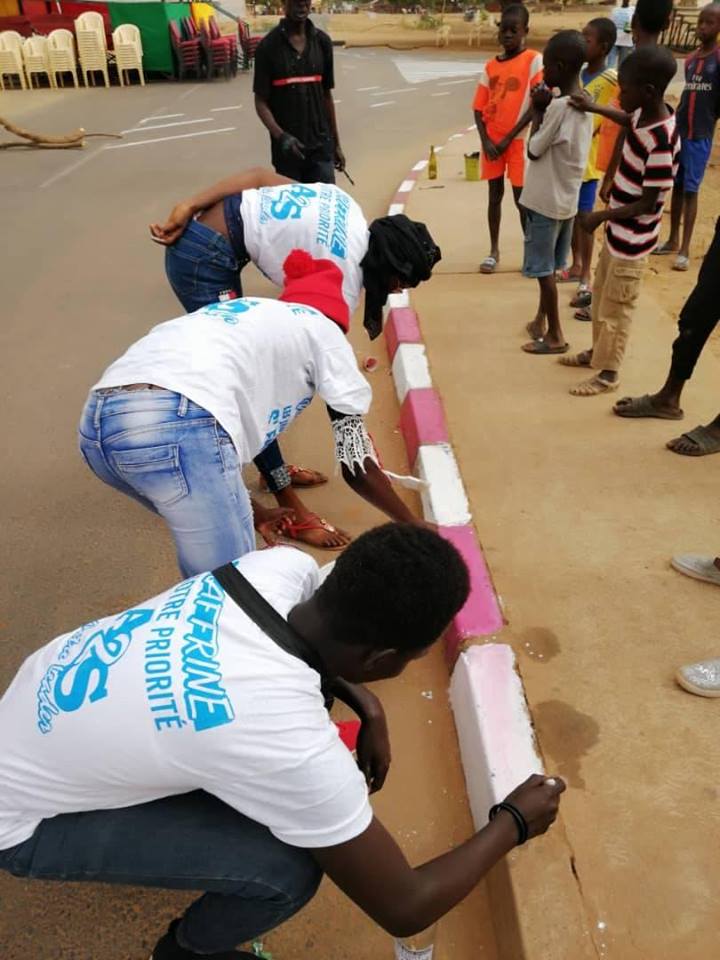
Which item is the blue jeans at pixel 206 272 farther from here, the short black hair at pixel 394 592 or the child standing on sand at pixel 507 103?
the child standing on sand at pixel 507 103

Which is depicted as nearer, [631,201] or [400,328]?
[631,201]

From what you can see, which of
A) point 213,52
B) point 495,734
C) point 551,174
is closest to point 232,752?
point 495,734

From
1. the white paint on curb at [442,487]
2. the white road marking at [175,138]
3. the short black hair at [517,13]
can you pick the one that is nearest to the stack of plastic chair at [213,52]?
the white road marking at [175,138]

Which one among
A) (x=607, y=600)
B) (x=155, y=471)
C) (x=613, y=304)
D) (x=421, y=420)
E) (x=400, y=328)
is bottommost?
(x=607, y=600)

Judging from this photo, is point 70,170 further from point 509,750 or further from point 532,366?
point 509,750

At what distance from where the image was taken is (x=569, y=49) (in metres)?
3.94

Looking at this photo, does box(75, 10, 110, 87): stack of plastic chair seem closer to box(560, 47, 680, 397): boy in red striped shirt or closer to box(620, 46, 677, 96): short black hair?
box(560, 47, 680, 397): boy in red striped shirt

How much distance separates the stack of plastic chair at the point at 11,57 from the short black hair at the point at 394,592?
680 inches

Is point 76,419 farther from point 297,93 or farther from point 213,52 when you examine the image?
point 213,52

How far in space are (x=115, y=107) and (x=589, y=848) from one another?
14606 millimetres

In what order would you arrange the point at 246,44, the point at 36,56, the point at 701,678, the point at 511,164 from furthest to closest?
the point at 246,44 → the point at 36,56 → the point at 511,164 → the point at 701,678

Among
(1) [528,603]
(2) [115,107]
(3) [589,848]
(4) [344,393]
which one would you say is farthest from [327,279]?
(2) [115,107]

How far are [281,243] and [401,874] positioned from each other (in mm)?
2076

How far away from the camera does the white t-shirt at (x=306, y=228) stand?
2496 millimetres
